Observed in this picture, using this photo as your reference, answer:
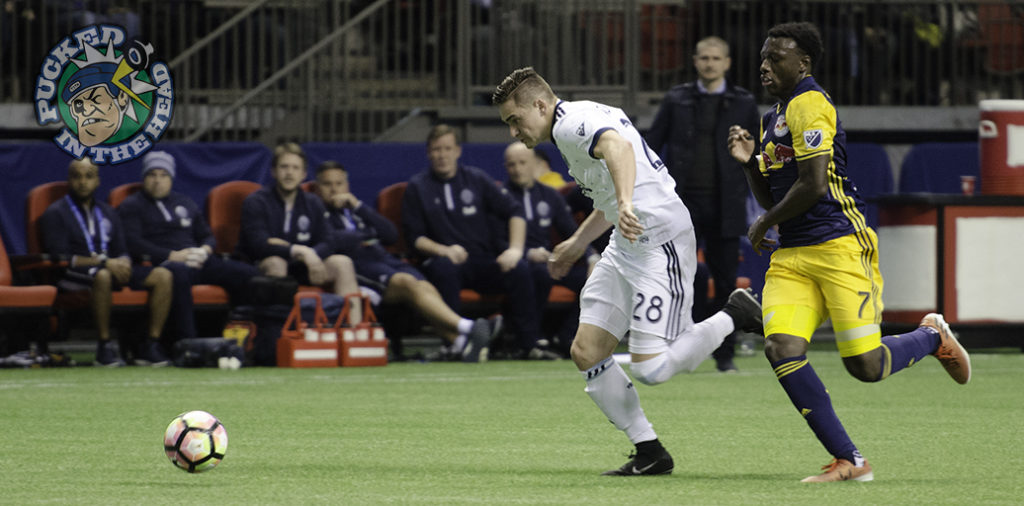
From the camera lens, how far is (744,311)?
271 inches

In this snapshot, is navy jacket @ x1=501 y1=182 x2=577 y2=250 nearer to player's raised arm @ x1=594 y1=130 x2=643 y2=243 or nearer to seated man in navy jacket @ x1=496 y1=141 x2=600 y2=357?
seated man in navy jacket @ x1=496 y1=141 x2=600 y2=357

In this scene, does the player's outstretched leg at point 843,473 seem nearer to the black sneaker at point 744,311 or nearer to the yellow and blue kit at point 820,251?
the yellow and blue kit at point 820,251

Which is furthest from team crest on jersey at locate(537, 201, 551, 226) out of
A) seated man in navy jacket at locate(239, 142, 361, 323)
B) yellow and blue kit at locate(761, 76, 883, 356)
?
yellow and blue kit at locate(761, 76, 883, 356)

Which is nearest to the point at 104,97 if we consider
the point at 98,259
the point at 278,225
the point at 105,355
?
the point at 98,259

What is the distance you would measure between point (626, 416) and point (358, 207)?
7.76 metres

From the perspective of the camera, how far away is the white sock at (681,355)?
636 cm

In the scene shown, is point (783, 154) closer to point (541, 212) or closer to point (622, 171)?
point (622, 171)

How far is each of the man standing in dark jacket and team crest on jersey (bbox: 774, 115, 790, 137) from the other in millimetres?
4921

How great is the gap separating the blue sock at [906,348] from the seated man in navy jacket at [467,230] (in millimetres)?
7164

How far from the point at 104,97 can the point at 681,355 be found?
8945 millimetres

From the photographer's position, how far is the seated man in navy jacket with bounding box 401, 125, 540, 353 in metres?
13.6

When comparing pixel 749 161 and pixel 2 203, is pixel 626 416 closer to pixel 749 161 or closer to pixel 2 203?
pixel 749 161

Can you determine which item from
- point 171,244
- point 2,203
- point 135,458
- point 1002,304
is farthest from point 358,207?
point 135,458

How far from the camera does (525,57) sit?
680 inches
